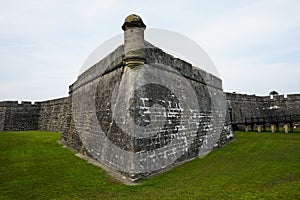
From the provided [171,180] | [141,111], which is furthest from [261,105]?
[171,180]

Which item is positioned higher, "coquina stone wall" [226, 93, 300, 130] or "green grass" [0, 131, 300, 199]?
"coquina stone wall" [226, 93, 300, 130]

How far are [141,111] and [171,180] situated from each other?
2.30 metres

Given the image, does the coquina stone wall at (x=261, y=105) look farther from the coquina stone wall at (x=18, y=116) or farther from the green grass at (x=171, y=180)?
the coquina stone wall at (x=18, y=116)

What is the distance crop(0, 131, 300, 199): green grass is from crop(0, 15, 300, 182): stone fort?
754 mm

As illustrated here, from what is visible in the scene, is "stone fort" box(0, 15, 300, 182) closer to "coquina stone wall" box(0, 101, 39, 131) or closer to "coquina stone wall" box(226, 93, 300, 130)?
"coquina stone wall" box(226, 93, 300, 130)

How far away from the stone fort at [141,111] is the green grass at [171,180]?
75 cm

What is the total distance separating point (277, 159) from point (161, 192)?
5294 mm

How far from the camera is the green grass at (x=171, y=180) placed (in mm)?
5575

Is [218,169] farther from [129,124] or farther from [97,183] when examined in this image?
[97,183]

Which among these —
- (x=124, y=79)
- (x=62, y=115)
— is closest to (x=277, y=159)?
(x=124, y=79)

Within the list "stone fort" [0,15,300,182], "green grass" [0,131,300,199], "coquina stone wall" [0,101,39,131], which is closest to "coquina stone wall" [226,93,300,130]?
"stone fort" [0,15,300,182]

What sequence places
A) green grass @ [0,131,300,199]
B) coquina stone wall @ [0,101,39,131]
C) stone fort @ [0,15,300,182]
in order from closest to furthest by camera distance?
green grass @ [0,131,300,199]
stone fort @ [0,15,300,182]
coquina stone wall @ [0,101,39,131]

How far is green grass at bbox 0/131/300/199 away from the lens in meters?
5.58

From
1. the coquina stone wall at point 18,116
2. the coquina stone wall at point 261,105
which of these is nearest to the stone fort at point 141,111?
the coquina stone wall at point 261,105
